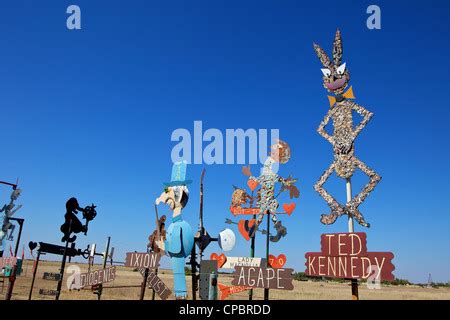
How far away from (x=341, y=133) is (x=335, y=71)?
6.61ft

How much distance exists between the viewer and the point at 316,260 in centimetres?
940

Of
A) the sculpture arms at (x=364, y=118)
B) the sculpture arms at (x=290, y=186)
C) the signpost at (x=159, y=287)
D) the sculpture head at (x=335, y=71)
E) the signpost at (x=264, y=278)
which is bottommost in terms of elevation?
the signpost at (x=159, y=287)

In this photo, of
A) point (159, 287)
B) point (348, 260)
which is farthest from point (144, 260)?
point (348, 260)

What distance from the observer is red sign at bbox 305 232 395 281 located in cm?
831

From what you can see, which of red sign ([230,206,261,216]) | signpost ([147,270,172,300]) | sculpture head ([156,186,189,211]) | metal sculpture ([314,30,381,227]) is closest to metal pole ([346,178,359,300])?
metal sculpture ([314,30,381,227])

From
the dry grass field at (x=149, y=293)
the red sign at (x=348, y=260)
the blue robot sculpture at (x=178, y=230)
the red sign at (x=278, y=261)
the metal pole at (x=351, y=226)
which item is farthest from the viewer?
the dry grass field at (x=149, y=293)

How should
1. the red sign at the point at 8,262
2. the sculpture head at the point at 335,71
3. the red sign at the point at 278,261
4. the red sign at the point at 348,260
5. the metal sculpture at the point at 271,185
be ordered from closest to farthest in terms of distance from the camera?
1. the red sign at the point at 348,260
2. the sculpture head at the point at 335,71
3. the red sign at the point at 278,261
4. the metal sculpture at the point at 271,185
5. the red sign at the point at 8,262

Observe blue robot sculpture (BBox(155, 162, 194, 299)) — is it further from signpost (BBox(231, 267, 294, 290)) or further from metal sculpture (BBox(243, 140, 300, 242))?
metal sculpture (BBox(243, 140, 300, 242))

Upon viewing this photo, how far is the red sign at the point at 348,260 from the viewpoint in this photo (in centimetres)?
831

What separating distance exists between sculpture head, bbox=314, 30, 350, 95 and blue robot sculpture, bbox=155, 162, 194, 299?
572 cm

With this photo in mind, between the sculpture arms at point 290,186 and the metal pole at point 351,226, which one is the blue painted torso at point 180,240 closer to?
the sculpture arms at point 290,186

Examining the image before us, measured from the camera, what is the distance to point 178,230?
12219 millimetres

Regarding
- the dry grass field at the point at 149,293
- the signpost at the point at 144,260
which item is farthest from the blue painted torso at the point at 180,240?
the dry grass field at the point at 149,293
